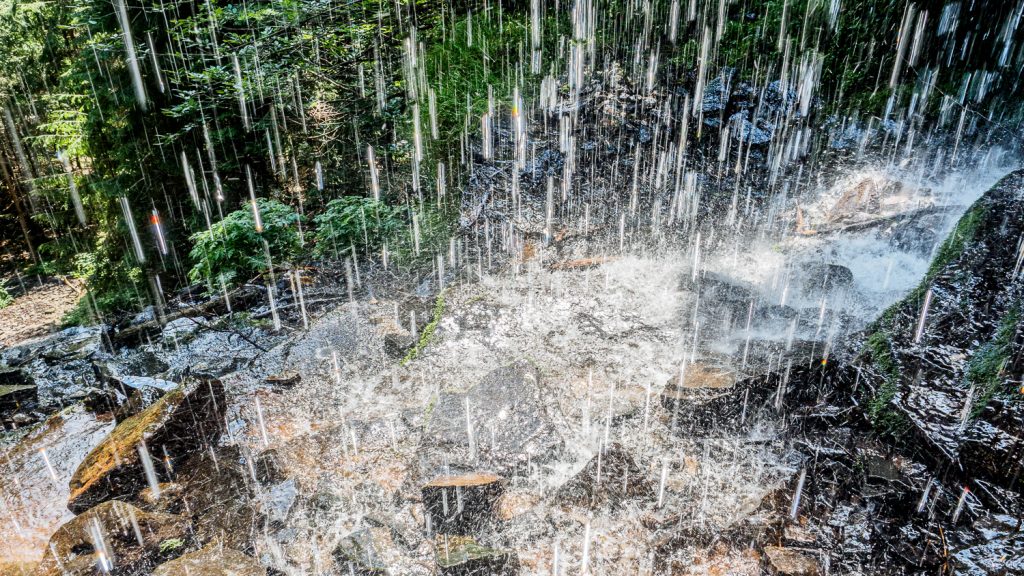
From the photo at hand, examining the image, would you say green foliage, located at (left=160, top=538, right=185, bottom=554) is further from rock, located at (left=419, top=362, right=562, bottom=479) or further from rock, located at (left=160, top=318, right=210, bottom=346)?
rock, located at (left=160, top=318, right=210, bottom=346)

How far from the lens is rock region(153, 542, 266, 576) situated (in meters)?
3.47

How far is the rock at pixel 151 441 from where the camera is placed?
14.0ft

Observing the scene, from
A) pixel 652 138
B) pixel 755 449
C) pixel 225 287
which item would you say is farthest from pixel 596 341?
pixel 225 287

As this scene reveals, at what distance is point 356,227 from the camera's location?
909cm

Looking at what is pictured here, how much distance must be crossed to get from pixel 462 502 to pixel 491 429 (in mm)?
914

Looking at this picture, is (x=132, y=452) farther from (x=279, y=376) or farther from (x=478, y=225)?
(x=478, y=225)

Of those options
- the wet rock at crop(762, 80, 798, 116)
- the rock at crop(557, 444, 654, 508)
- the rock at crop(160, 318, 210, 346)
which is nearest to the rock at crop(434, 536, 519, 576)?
the rock at crop(557, 444, 654, 508)

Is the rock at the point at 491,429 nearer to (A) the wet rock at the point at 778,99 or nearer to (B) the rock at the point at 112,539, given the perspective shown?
(B) the rock at the point at 112,539

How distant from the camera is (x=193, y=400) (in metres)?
5.02

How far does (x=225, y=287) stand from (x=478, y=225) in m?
4.97

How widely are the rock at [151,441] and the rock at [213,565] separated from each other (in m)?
1.09

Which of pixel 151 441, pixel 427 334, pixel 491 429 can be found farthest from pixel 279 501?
pixel 427 334

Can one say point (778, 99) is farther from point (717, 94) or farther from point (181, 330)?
point (181, 330)

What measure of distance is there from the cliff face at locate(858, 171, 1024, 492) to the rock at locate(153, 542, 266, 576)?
526 cm
